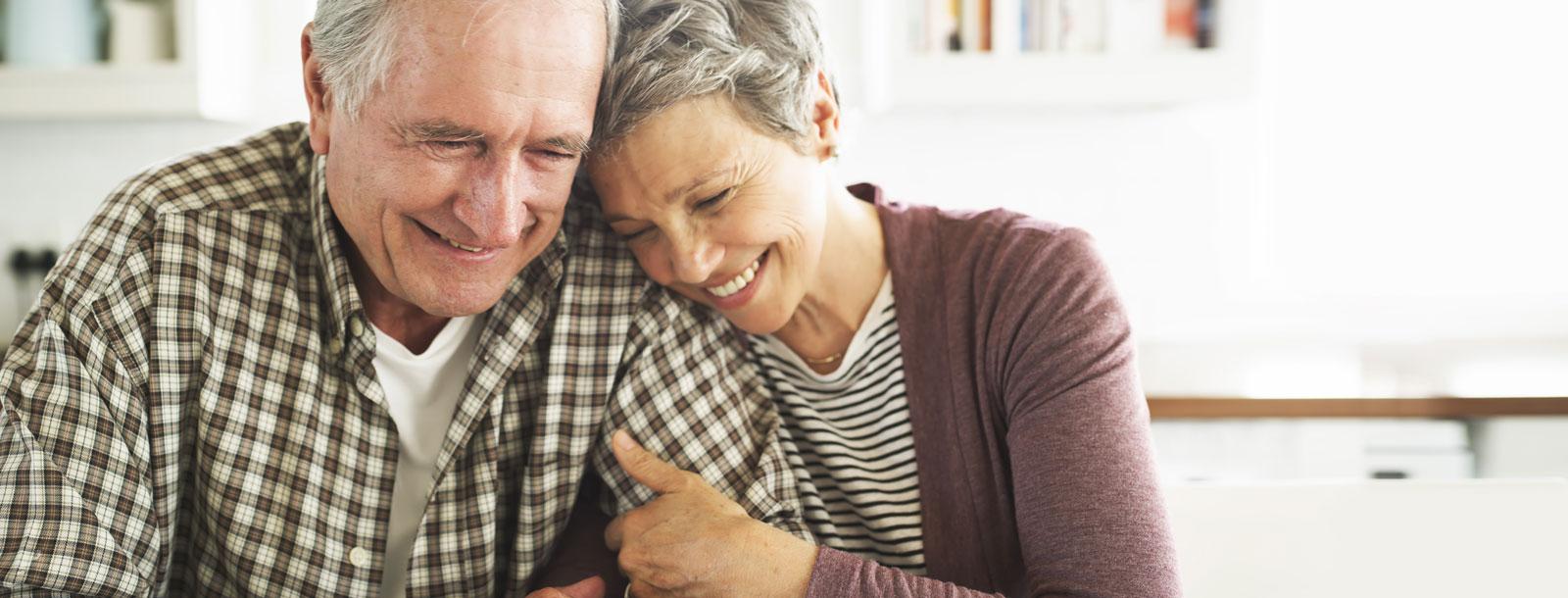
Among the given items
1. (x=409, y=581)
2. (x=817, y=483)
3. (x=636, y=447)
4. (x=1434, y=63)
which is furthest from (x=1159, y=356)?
(x=409, y=581)

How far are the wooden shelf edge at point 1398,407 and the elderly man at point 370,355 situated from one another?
53.1 inches

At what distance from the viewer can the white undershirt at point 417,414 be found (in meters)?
1.37

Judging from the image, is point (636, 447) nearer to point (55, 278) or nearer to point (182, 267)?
point (182, 267)

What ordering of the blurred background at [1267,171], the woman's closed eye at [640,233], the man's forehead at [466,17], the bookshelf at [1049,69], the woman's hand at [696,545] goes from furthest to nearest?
1. the blurred background at [1267,171]
2. the bookshelf at [1049,69]
3. the woman's closed eye at [640,233]
4. the woman's hand at [696,545]
5. the man's forehead at [466,17]

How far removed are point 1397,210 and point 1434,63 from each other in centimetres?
39

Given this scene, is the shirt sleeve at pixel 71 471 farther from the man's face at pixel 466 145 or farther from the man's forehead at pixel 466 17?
the man's forehead at pixel 466 17

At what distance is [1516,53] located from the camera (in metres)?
3.01

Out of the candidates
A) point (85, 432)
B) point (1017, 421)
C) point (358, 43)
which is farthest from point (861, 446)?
point (85, 432)

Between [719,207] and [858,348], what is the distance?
0.90ft

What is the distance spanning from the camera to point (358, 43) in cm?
116

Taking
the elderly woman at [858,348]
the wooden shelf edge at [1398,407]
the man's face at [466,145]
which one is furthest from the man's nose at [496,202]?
the wooden shelf edge at [1398,407]

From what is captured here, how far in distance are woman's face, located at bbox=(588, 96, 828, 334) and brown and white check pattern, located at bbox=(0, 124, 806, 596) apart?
0.30 ft

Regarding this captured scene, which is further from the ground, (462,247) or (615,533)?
(462,247)

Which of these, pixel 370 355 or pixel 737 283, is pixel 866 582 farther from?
pixel 370 355
